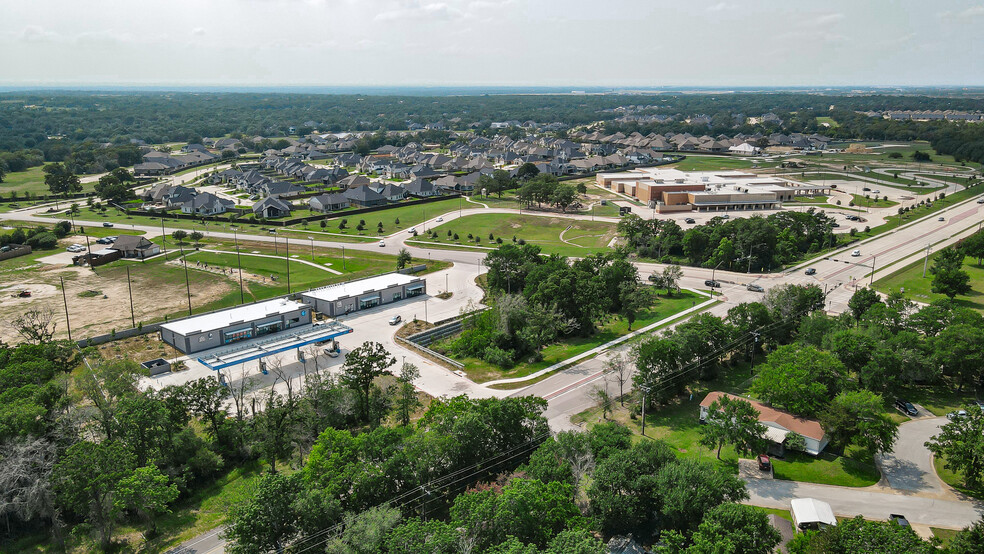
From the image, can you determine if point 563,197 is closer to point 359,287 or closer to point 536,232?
point 536,232

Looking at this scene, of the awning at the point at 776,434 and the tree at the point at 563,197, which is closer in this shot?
the awning at the point at 776,434

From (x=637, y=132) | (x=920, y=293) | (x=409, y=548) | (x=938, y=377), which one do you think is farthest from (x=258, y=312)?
(x=637, y=132)

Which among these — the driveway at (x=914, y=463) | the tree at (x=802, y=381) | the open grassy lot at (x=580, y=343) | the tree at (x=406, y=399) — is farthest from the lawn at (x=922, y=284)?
the tree at (x=406, y=399)

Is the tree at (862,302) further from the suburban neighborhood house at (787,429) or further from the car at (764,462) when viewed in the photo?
the car at (764,462)

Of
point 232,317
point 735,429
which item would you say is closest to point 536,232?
point 232,317

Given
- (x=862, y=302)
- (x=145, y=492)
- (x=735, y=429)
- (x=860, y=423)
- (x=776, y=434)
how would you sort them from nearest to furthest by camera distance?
(x=145, y=492), (x=735, y=429), (x=860, y=423), (x=776, y=434), (x=862, y=302)

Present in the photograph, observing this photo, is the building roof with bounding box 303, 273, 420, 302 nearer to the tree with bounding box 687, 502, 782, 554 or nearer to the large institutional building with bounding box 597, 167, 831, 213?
the tree with bounding box 687, 502, 782, 554

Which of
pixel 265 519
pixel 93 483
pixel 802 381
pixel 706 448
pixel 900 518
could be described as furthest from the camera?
pixel 802 381

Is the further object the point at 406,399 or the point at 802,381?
the point at 406,399
